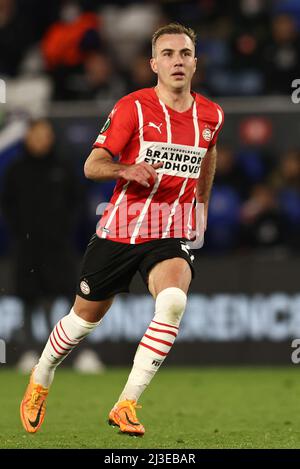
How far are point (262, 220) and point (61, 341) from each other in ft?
17.9

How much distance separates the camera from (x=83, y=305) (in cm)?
769

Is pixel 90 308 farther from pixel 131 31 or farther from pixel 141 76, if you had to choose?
pixel 131 31

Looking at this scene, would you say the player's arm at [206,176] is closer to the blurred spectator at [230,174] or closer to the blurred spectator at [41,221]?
the blurred spectator at [41,221]

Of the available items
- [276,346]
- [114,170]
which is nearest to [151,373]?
[114,170]

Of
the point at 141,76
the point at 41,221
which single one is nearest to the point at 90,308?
the point at 41,221

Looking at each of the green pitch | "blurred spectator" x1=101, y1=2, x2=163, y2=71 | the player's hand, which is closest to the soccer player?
the player's hand

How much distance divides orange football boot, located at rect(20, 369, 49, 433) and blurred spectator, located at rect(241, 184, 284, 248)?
17.8 feet

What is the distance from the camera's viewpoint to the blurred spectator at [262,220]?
1291cm

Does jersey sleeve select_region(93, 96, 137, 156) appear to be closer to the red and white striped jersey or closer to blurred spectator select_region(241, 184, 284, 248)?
the red and white striped jersey

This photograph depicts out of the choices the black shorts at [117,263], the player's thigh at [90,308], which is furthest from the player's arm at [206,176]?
the player's thigh at [90,308]

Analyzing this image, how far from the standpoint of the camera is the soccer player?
739 cm

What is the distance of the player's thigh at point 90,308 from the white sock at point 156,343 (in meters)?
0.60

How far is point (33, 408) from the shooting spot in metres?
7.82

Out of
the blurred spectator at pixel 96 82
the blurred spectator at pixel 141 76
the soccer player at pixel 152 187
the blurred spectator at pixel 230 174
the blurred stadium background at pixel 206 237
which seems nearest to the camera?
the soccer player at pixel 152 187
